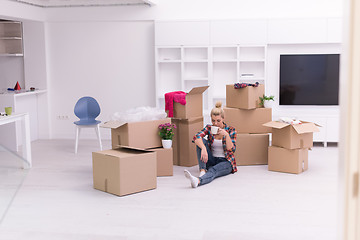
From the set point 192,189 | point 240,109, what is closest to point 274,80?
point 240,109

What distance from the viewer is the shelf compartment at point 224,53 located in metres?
7.15

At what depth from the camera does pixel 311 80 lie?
22.9ft

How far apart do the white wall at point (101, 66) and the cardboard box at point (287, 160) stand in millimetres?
2844

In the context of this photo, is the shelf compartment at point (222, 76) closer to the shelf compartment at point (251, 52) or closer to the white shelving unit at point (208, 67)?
the white shelving unit at point (208, 67)

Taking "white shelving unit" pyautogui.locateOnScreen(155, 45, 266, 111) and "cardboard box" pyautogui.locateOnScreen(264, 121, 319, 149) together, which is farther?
"white shelving unit" pyautogui.locateOnScreen(155, 45, 266, 111)

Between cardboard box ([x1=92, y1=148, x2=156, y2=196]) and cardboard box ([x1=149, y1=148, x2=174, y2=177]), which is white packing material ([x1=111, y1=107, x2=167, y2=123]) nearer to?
cardboard box ([x1=149, y1=148, x2=174, y2=177])

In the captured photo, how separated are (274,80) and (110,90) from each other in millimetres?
2728

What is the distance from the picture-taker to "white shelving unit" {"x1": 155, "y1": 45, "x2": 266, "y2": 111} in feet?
23.2

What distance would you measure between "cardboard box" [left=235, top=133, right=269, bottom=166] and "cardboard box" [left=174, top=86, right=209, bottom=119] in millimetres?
617

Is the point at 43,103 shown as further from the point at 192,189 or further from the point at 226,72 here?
the point at 192,189

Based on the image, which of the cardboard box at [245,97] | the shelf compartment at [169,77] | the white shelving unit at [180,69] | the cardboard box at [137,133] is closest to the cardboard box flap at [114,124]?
the cardboard box at [137,133]

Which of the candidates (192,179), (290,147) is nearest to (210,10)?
(290,147)

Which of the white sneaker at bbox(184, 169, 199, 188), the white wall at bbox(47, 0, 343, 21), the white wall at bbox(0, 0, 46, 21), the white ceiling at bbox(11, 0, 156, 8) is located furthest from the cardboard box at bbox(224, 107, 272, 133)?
the white wall at bbox(0, 0, 46, 21)

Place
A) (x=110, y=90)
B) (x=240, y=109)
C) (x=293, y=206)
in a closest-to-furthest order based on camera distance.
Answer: (x=293, y=206) → (x=240, y=109) → (x=110, y=90)
